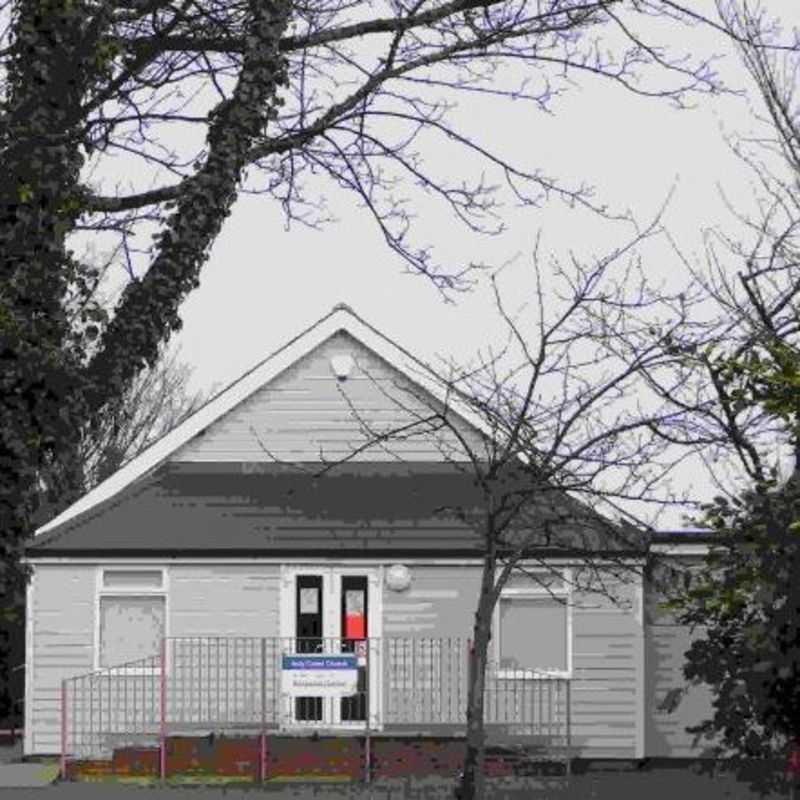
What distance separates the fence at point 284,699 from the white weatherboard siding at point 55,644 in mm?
433

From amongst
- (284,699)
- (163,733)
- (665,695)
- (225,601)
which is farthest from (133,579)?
(665,695)

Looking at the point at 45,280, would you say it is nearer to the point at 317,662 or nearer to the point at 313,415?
the point at 317,662

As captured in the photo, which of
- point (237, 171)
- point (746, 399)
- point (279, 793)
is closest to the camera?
point (237, 171)

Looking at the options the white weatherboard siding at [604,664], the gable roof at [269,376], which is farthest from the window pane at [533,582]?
the gable roof at [269,376]

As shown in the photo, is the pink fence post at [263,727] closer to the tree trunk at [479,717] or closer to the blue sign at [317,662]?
the blue sign at [317,662]

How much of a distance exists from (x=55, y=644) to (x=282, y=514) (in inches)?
141

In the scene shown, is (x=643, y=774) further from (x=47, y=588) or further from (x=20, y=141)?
(x=20, y=141)

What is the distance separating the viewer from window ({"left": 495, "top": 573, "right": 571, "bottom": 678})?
29766mm

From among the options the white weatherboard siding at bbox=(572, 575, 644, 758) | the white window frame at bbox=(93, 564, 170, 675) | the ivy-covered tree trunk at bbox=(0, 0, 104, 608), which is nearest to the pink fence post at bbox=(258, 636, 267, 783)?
the white window frame at bbox=(93, 564, 170, 675)

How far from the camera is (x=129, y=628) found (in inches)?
1186

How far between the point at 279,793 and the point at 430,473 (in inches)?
294

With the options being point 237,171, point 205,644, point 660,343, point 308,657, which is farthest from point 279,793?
point 237,171

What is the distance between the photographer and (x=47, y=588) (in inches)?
1192

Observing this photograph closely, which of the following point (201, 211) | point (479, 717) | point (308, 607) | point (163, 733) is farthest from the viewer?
point (308, 607)
